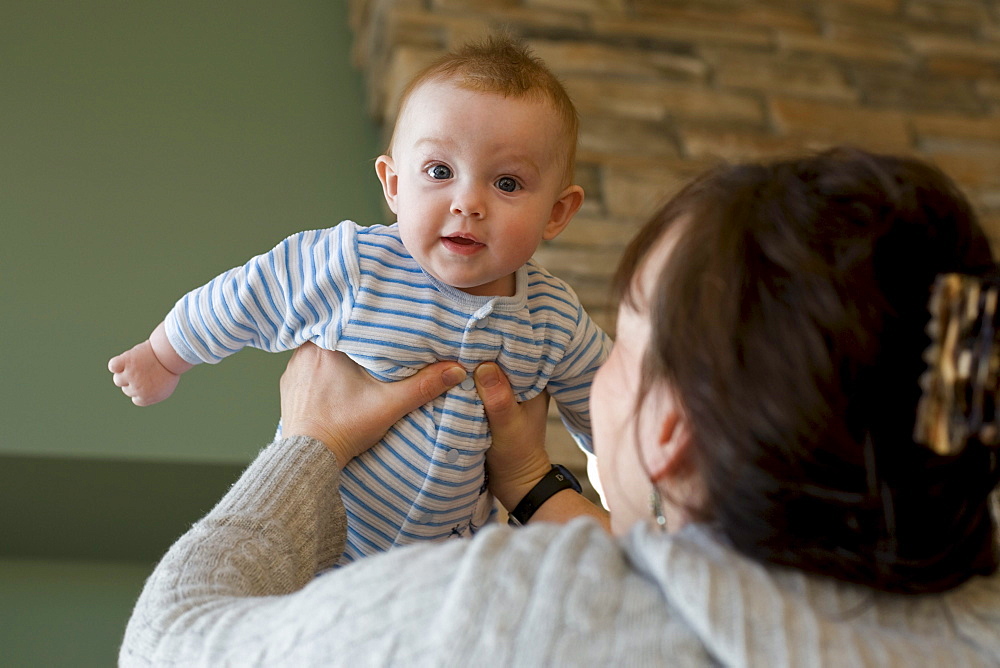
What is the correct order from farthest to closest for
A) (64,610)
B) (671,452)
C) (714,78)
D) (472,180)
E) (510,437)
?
(714,78)
(64,610)
(510,437)
(472,180)
(671,452)

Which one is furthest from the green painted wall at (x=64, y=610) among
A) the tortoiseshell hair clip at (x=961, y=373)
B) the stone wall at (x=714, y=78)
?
the tortoiseshell hair clip at (x=961, y=373)

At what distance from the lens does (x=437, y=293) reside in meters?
1.14

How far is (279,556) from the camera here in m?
0.98

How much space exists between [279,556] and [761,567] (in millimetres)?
510

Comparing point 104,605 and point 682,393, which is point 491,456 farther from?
point 104,605

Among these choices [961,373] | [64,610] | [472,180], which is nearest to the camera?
[961,373]

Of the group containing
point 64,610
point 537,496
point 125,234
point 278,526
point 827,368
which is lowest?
point 64,610

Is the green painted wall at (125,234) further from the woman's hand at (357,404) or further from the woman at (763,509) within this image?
the woman at (763,509)

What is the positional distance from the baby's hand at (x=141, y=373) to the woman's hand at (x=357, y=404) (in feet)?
0.60

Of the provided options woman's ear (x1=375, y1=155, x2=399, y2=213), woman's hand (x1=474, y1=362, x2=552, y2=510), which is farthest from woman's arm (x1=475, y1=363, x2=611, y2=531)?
woman's ear (x1=375, y1=155, x2=399, y2=213)

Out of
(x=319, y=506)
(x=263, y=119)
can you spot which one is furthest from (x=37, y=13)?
(x=319, y=506)

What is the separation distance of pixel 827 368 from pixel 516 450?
2.01 feet

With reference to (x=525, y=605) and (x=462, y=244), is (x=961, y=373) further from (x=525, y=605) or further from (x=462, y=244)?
(x=462, y=244)

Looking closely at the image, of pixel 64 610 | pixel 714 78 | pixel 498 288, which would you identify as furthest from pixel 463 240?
pixel 714 78
